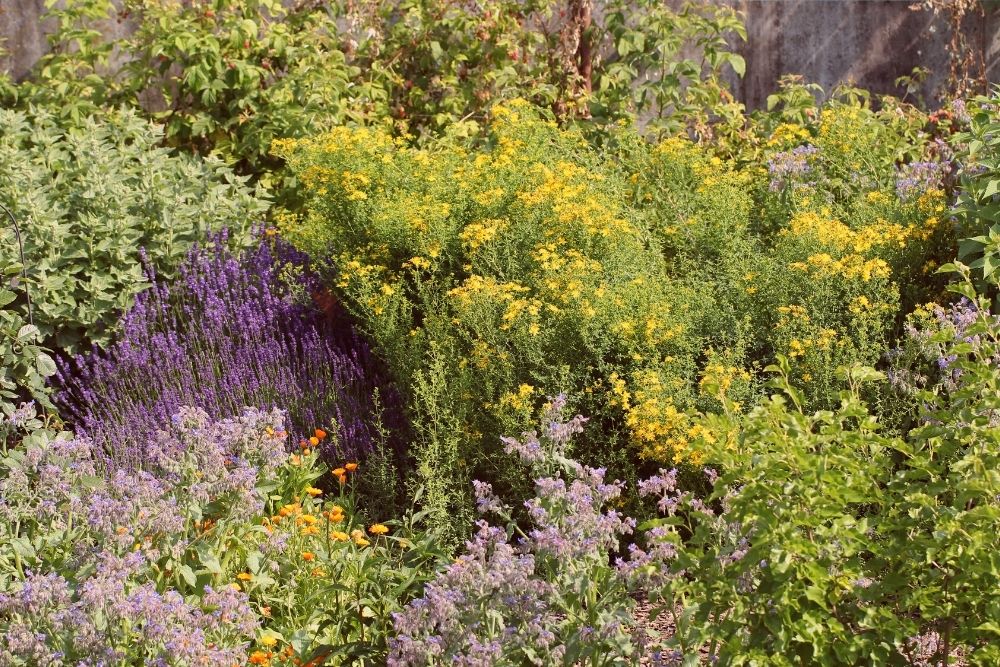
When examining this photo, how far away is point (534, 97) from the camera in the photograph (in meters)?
7.15

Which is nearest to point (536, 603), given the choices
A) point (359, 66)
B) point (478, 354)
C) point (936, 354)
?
point (478, 354)

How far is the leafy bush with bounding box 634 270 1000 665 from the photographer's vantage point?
Result: 9.24ft

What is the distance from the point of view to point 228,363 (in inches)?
204

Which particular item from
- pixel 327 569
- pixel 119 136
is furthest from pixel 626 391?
pixel 119 136

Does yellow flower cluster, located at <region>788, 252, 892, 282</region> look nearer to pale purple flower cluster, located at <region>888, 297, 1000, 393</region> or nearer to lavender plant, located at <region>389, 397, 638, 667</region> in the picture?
pale purple flower cluster, located at <region>888, 297, 1000, 393</region>

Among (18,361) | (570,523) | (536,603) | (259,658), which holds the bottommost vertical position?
(259,658)

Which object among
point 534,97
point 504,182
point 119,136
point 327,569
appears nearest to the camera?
point 327,569

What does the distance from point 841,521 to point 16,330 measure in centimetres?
383

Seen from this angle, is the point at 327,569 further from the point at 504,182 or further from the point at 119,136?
the point at 119,136

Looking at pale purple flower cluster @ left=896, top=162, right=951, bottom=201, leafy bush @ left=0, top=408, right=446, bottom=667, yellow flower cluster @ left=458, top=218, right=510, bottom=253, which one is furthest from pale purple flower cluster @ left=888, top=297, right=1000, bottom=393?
leafy bush @ left=0, top=408, right=446, bottom=667

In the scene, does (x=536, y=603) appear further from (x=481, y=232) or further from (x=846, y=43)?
(x=846, y=43)

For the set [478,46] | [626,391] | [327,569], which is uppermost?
[478,46]

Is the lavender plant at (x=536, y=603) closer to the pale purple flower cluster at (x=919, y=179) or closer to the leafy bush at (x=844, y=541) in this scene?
the leafy bush at (x=844, y=541)

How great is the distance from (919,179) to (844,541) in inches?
123
